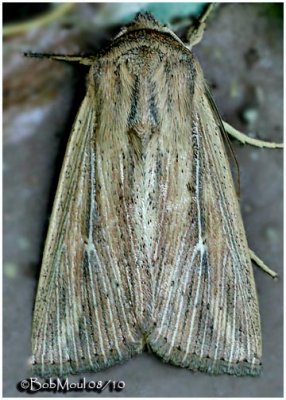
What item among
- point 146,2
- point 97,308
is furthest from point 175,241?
point 146,2

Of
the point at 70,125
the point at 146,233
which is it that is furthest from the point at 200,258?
the point at 70,125

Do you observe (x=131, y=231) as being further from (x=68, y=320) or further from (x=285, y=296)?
(x=285, y=296)

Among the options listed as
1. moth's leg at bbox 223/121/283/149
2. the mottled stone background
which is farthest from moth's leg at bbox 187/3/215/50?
moth's leg at bbox 223/121/283/149

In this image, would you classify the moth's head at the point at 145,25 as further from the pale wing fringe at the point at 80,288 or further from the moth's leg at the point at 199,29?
the pale wing fringe at the point at 80,288

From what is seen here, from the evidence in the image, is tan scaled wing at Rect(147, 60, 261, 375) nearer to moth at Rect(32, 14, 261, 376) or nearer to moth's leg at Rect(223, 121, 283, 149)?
moth at Rect(32, 14, 261, 376)

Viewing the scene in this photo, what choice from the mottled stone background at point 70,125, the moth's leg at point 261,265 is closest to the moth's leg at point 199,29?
the mottled stone background at point 70,125

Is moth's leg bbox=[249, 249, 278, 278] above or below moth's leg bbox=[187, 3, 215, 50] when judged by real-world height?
below
